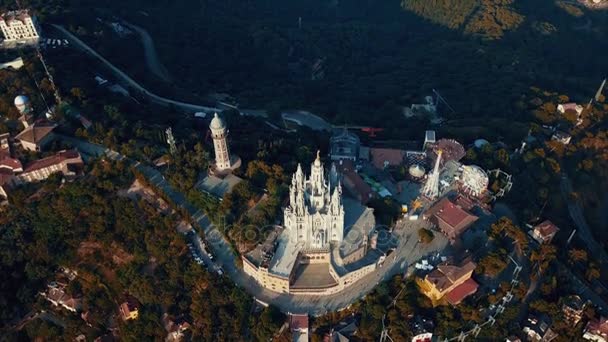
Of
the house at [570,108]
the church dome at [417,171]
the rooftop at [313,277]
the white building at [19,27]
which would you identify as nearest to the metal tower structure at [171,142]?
the rooftop at [313,277]

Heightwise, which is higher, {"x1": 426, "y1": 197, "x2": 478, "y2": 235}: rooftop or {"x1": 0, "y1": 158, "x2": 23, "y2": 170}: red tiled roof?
Answer: {"x1": 0, "y1": 158, "x2": 23, "y2": 170}: red tiled roof

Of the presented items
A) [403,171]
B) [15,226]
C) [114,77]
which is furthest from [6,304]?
[403,171]

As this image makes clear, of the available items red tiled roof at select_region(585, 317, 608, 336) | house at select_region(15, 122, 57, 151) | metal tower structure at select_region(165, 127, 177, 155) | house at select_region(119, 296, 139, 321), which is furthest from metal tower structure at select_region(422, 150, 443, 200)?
house at select_region(15, 122, 57, 151)

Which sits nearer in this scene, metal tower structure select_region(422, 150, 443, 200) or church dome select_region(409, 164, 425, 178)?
metal tower structure select_region(422, 150, 443, 200)

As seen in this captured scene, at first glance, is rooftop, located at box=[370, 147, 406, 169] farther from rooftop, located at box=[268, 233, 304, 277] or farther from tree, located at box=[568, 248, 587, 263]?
tree, located at box=[568, 248, 587, 263]

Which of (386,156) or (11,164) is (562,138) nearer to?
(386,156)
